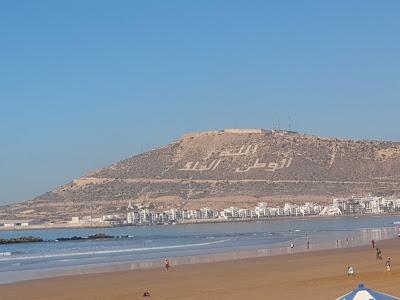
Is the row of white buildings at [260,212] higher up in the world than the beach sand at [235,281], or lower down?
higher up

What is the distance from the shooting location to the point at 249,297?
26.0 metres

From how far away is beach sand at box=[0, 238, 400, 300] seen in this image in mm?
27016

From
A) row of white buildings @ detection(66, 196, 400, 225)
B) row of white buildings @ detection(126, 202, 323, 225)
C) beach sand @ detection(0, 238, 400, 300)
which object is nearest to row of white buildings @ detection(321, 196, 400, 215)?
row of white buildings @ detection(66, 196, 400, 225)

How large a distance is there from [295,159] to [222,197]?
1882cm

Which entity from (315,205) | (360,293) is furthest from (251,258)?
(315,205)

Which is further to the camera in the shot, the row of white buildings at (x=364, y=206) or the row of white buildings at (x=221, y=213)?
the row of white buildings at (x=221, y=213)

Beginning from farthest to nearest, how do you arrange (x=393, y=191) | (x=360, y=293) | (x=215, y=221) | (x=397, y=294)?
(x=393, y=191)
(x=215, y=221)
(x=397, y=294)
(x=360, y=293)

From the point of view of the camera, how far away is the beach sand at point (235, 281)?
27.0 meters

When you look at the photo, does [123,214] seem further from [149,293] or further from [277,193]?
[149,293]

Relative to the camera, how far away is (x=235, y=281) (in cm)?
3212

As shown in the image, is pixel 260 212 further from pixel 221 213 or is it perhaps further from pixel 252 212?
pixel 221 213

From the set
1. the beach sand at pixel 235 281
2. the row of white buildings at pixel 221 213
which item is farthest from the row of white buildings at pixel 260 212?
the beach sand at pixel 235 281

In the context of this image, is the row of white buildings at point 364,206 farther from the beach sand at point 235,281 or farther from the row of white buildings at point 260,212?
the beach sand at point 235,281

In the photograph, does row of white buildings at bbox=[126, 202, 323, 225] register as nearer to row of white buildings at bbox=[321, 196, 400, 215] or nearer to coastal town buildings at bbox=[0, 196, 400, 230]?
coastal town buildings at bbox=[0, 196, 400, 230]
